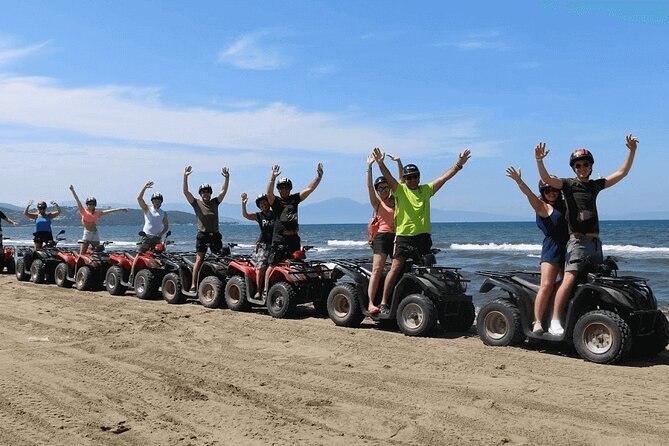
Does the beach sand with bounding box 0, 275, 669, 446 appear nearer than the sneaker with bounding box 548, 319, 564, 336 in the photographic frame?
Yes

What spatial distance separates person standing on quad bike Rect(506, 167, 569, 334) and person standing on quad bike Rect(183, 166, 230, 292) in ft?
18.2

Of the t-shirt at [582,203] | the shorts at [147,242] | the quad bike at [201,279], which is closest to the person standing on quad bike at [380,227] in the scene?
the t-shirt at [582,203]

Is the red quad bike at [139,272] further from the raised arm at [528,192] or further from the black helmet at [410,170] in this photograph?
the raised arm at [528,192]

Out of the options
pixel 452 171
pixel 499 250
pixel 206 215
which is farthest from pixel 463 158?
pixel 499 250

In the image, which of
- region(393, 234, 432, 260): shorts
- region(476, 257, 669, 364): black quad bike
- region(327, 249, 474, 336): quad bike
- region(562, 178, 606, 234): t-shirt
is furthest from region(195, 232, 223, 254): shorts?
region(562, 178, 606, 234): t-shirt

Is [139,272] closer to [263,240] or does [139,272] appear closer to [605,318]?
[263,240]

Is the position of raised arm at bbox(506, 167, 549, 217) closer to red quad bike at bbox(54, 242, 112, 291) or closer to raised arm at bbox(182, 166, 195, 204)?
raised arm at bbox(182, 166, 195, 204)


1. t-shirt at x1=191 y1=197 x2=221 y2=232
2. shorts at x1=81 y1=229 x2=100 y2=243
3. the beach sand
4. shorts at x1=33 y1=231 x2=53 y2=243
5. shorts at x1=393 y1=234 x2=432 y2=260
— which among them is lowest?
the beach sand

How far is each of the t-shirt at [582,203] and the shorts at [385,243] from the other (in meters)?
2.41

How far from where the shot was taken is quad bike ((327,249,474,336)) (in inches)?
307

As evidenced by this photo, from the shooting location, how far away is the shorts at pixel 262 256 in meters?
9.72

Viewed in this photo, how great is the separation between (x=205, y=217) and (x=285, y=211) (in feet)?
6.22

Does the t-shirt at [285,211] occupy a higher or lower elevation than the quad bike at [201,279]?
higher

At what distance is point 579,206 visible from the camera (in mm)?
6430
